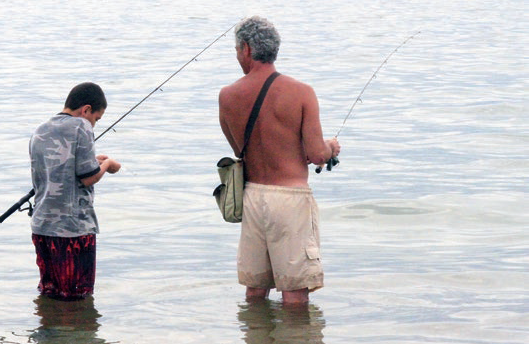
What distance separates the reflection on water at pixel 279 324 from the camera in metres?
6.64

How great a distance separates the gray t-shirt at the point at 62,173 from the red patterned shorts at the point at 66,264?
0.06 meters

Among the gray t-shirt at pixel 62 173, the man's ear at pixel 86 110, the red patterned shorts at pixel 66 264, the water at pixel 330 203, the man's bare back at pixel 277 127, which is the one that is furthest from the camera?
the water at pixel 330 203

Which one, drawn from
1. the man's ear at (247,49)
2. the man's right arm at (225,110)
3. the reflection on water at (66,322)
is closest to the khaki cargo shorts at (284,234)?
the man's right arm at (225,110)

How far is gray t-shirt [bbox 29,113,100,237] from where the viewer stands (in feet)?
20.7

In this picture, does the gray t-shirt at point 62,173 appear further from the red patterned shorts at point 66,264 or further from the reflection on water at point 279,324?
the reflection on water at point 279,324

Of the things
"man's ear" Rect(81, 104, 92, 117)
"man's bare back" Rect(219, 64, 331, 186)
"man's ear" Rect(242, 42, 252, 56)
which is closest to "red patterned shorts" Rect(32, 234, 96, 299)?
"man's ear" Rect(81, 104, 92, 117)

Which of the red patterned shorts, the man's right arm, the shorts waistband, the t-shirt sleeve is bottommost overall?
the red patterned shorts

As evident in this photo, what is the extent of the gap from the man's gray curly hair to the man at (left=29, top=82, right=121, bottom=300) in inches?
36.9

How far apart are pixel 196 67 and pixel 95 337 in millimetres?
19914

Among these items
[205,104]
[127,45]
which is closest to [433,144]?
[205,104]

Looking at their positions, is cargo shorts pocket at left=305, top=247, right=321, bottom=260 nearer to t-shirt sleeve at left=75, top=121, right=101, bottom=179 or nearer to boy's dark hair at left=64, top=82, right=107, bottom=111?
t-shirt sleeve at left=75, top=121, right=101, bottom=179

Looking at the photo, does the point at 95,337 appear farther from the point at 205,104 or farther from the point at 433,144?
the point at 205,104

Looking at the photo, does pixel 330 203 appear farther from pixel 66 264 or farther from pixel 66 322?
pixel 66 264

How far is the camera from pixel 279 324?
22.3ft
